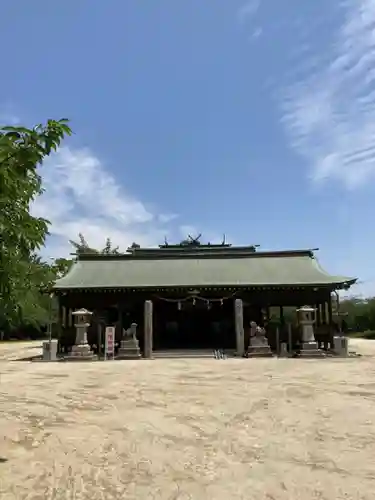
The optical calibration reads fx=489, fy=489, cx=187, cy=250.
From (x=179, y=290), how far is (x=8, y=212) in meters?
17.3

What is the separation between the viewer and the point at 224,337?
24.6 meters

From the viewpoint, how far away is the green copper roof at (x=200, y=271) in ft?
71.1

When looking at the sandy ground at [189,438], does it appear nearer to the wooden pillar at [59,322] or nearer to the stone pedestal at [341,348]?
the stone pedestal at [341,348]

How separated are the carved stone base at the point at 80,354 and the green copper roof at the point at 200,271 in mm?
2713

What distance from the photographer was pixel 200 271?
23.9 m

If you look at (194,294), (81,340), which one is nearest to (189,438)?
(81,340)

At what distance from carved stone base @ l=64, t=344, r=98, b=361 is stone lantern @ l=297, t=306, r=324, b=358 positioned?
336 inches

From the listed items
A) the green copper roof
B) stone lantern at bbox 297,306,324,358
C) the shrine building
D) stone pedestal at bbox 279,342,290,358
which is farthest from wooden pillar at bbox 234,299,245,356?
stone lantern at bbox 297,306,324,358

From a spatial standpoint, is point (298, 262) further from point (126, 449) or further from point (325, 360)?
point (126, 449)

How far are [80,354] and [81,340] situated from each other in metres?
0.69

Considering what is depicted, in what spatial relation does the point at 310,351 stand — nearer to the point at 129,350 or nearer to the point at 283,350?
the point at 283,350

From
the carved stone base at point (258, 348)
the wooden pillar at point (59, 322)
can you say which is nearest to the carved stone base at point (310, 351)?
the carved stone base at point (258, 348)

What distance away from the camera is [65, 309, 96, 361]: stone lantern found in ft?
64.6

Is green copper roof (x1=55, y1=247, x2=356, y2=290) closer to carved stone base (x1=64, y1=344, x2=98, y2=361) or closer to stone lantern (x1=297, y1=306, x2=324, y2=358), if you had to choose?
stone lantern (x1=297, y1=306, x2=324, y2=358)
